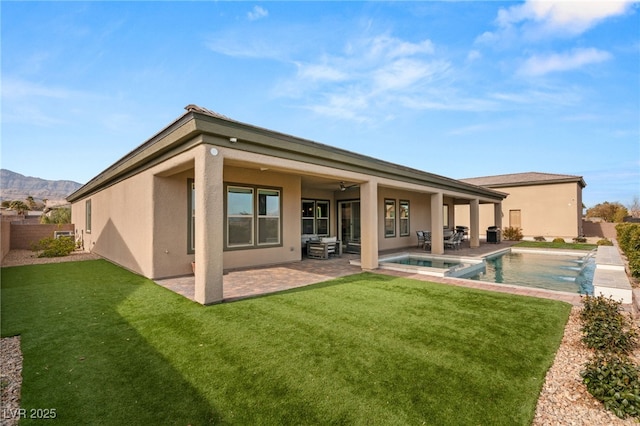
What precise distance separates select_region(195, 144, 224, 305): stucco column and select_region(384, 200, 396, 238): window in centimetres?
1128

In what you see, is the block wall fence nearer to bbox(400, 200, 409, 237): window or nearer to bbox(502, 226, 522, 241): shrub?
bbox(400, 200, 409, 237): window

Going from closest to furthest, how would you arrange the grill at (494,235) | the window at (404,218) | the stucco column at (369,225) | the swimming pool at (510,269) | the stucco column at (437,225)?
the swimming pool at (510,269) → the stucco column at (369,225) → the stucco column at (437,225) → the window at (404,218) → the grill at (494,235)

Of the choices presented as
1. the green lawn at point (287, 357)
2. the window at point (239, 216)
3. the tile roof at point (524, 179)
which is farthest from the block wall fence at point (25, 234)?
the tile roof at point (524, 179)

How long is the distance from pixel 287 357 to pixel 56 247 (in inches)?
629

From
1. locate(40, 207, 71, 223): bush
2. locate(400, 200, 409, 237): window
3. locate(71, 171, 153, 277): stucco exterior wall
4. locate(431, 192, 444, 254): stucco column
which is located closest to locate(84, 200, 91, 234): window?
locate(71, 171, 153, 277): stucco exterior wall


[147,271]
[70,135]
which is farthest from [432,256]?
[70,135]

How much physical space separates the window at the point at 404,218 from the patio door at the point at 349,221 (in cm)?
309

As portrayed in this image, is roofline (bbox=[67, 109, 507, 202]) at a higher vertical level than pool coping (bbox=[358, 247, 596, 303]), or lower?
higher

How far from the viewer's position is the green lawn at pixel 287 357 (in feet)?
8.95

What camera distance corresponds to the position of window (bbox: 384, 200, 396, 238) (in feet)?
51.8

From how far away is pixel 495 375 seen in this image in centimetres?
331

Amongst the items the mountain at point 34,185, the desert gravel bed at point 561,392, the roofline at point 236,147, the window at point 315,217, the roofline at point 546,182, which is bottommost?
the desert gravel bed at point 561,392

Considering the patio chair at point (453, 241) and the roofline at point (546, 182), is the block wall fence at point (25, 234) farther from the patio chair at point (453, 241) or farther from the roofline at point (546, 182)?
the roofline at point (546, 182)

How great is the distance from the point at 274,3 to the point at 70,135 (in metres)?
15.3
